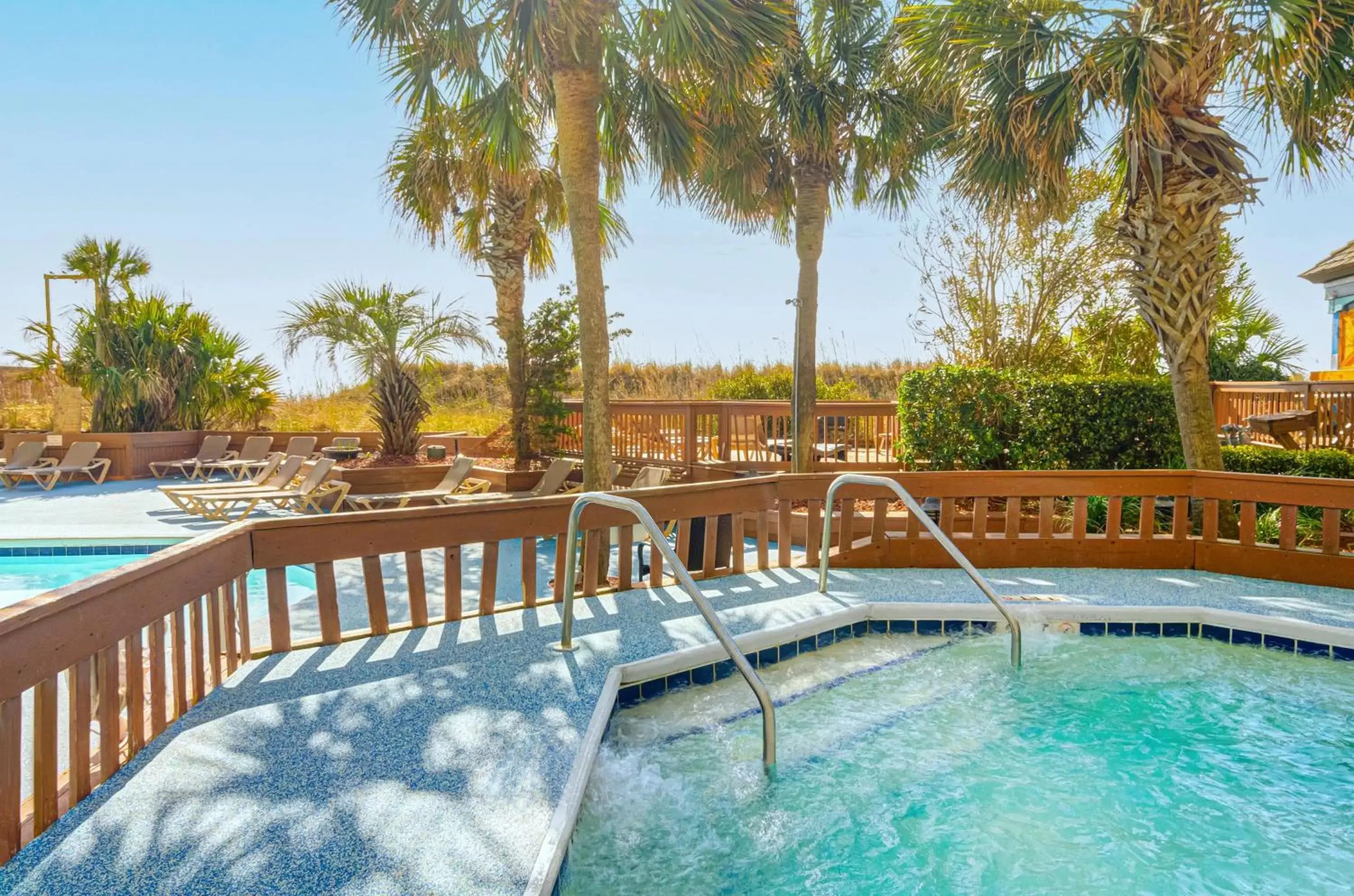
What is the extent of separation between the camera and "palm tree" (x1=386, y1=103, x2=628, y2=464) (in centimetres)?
1072

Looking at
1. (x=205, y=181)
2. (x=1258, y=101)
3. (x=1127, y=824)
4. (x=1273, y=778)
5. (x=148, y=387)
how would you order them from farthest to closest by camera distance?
1. (x=205, y=181)
2. (x=148, y=387)
3. (x=1258, y=101)
4. (x=1273, y=778)
5. (x=1127, y=824)

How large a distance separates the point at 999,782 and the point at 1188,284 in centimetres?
498

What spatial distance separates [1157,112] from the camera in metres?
5.91

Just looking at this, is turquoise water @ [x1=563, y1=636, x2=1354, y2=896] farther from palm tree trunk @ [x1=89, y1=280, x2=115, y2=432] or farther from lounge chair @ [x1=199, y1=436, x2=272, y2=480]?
palm tree trunk @ [x1=89, y1=280, x2=115, y2=432]

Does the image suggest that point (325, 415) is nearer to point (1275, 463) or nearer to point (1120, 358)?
point (1120, 358)

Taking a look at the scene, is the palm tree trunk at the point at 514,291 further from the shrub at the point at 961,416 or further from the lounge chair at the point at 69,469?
the lounge chair at the point at 69,469

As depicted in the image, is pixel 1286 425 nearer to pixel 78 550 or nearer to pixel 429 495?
pixel 429 495

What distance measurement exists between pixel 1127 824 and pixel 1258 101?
5.98 metres

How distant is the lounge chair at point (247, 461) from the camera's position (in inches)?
482

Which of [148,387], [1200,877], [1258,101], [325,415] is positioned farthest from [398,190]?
[1200,877]

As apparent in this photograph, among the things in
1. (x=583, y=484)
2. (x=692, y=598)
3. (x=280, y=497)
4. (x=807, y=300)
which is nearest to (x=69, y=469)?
(x=280, y=497)

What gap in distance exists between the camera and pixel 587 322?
262 inches

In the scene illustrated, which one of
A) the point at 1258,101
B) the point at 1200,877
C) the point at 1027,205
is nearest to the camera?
the point at 1200,877

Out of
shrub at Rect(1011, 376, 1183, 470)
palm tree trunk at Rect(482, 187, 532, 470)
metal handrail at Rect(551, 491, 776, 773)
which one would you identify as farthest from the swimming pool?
shrub at Rect(1011, 376, 1183, 470)
